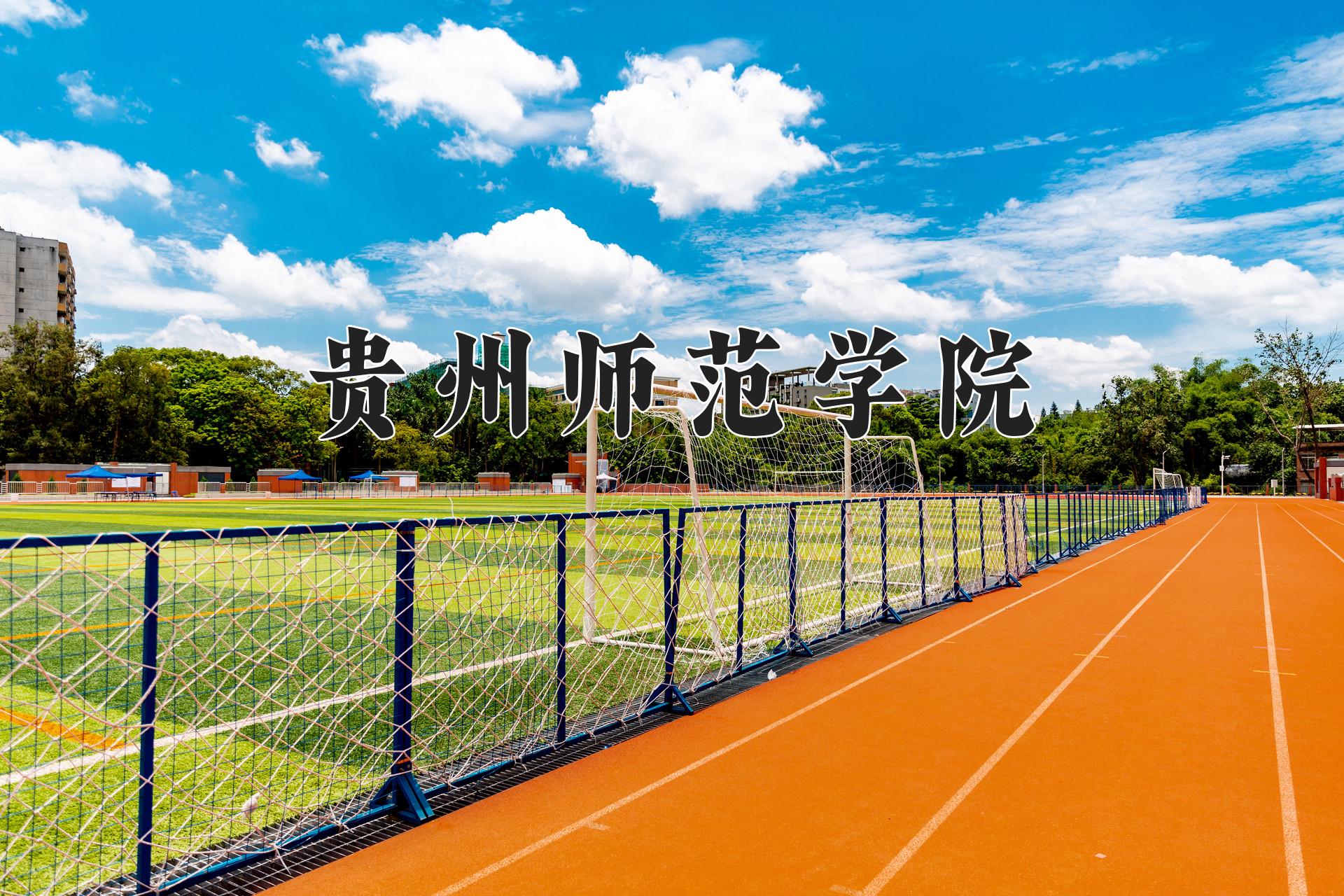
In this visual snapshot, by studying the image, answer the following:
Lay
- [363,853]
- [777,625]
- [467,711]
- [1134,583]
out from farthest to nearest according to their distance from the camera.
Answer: [1134,583] < [777,625] < [467,711] < [363,853]

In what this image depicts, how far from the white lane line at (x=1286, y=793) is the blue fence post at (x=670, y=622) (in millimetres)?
3590

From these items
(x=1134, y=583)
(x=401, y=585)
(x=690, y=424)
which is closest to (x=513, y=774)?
(x=401, y=585)

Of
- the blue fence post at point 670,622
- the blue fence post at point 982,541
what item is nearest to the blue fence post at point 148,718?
the blue fence post at point 670,622

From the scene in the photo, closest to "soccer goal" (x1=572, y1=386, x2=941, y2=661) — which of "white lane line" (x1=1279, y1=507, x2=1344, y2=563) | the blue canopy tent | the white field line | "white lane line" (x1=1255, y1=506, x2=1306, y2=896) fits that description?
"white lane line" (x1=1255, y1=506, x2=1306, y2=896)

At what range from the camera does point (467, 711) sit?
5.89 metres

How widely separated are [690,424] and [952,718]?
3804mm

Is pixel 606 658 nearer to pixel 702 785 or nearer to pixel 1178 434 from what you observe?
pixel 702 785

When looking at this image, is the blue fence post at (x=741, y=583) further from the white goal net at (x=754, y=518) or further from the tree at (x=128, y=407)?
the tree at (x=128, y=407)

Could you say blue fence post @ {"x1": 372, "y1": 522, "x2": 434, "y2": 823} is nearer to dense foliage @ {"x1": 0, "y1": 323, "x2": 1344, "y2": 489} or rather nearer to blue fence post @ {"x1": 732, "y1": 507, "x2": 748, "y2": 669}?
blue fence post @ {"x1": 732, "y1": 507, "x2": 748, "y2": 669}

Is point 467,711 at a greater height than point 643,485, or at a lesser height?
lesser

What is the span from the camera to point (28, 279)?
260 feet

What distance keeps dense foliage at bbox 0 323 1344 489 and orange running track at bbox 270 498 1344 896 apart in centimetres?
4249

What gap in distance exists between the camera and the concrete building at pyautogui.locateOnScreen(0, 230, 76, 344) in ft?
252

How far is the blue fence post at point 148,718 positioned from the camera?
3.29m
